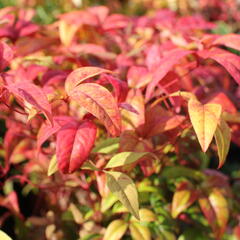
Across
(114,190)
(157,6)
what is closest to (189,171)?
(114,190)

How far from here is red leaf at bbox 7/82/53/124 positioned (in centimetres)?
64

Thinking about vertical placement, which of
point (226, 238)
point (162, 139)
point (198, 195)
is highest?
point (162, 139)

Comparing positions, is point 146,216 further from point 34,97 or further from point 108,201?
point 34,97

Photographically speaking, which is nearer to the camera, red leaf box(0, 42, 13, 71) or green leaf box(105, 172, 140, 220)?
green leaf box(105, 172, 140, 220)

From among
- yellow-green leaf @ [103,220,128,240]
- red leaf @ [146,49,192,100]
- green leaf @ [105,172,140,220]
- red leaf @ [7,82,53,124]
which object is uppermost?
red leaf @ [7,82,53,124]

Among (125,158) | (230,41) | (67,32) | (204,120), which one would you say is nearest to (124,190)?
(125,158)

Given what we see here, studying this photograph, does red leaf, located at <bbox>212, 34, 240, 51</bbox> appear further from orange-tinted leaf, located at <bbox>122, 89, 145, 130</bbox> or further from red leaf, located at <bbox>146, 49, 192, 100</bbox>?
orange-tinted leaf, located at <bbox>122, 89, 145, 130</bbox>

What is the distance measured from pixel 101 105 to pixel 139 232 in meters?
0.39

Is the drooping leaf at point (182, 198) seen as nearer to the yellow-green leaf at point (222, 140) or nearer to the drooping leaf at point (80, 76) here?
the yellow-green leaf at point (222, 140)

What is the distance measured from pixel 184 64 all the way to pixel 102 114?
51 cm

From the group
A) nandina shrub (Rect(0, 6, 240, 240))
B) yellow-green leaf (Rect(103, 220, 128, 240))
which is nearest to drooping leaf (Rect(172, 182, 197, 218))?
nandina shrub (Rect(0, 6, 240, 240))

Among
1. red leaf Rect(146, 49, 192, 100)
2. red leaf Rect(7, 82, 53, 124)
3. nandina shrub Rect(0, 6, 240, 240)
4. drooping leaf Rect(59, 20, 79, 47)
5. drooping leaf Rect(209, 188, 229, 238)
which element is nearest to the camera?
red leaf Rect(7, 82, 53, 124)

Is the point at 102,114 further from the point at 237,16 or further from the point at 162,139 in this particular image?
the point at 237,16

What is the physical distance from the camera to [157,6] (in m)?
2.97
